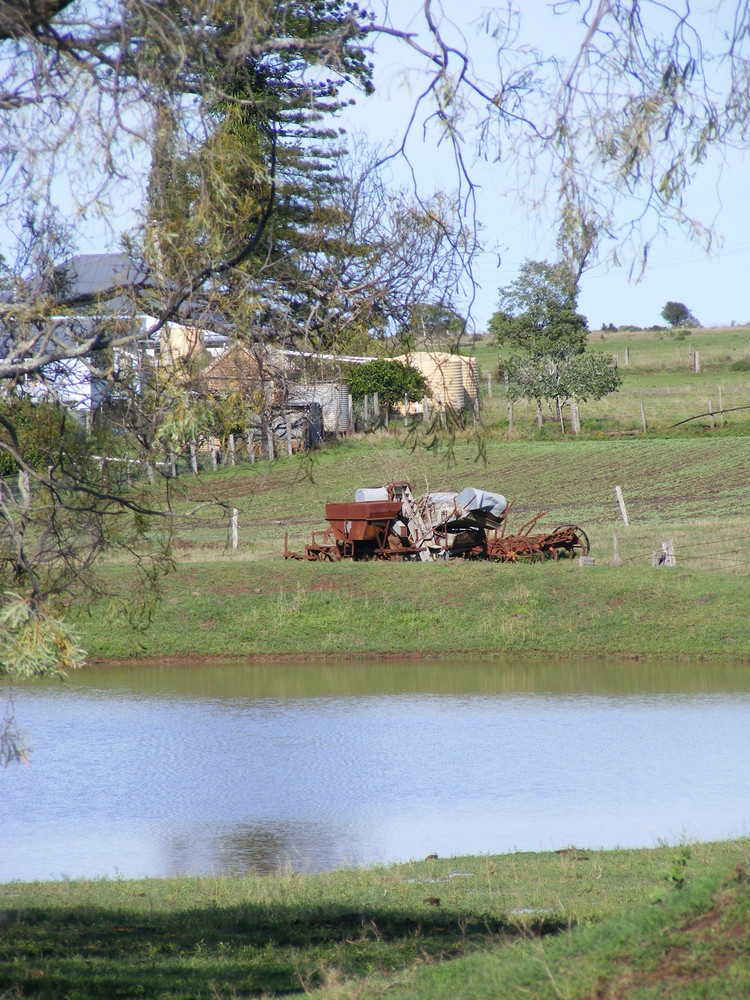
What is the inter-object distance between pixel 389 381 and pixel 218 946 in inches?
137

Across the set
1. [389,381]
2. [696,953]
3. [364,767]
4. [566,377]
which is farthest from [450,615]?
[566,377]

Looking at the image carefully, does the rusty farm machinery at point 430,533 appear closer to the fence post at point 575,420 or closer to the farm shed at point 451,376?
the farm shed at point 451,376

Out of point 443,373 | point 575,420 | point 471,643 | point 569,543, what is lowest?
point 471,643

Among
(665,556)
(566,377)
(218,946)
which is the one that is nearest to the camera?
(218,946)

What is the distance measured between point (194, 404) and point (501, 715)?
10.9 meters

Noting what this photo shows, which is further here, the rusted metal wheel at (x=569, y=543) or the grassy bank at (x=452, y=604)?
the rusted metal wheel at (x=569, y=543)

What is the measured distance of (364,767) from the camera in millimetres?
12820

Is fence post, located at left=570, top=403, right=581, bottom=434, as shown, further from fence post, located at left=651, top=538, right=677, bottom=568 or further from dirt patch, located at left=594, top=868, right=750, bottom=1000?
dirt patch, located at left=594, top=868, right=750, bottom=1000

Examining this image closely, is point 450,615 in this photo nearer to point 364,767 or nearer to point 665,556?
point 665,556

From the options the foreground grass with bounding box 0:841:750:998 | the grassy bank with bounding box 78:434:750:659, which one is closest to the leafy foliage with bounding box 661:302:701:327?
the grassy bank with bounding box 78:434:750:659

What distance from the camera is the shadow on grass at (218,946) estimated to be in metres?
5.52

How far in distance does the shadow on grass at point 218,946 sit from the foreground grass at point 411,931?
1cm

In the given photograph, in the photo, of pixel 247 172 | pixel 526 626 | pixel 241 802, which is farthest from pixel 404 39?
pixel 526 626

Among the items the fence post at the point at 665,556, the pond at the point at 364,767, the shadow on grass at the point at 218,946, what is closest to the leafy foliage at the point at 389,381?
the shadow on grass at the point at 218,946
